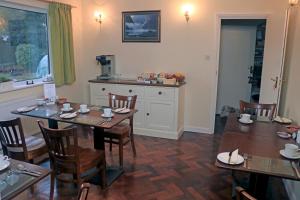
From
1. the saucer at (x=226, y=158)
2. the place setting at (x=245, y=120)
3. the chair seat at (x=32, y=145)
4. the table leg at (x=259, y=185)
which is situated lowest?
the table leg at (x=259, y=185)

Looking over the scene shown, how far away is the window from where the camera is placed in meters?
3.77

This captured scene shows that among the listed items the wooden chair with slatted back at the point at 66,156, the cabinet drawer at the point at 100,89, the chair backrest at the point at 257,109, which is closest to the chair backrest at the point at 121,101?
the cabinet drawer at the point at 100,89

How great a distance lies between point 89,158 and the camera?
262 cm

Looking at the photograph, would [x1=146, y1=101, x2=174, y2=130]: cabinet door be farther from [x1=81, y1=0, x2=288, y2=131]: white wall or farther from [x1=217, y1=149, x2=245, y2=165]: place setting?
[x1=217, y1=149, x2=245, y2=165]: place setting

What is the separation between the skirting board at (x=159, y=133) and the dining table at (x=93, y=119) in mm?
1294

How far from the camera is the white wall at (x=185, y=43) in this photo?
4131 mm

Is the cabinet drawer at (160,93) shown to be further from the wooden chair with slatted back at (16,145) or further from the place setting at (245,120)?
the wooden chair with slatted back at (16,145)

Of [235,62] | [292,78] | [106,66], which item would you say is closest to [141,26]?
[106,66]

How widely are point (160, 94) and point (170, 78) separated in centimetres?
31

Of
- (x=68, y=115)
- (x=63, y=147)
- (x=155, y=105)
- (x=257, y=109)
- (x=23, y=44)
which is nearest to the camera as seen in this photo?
(x=63, y=147)

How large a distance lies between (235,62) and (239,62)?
8cm

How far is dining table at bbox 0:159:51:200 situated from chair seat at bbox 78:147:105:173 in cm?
73

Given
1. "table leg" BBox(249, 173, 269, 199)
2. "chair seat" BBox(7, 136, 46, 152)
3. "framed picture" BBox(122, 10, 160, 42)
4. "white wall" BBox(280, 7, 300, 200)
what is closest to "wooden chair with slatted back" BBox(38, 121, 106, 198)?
"chair seat" BBox(7, 136, 46, 152)

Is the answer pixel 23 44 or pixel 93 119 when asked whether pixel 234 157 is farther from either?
pixel 23 44
